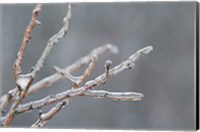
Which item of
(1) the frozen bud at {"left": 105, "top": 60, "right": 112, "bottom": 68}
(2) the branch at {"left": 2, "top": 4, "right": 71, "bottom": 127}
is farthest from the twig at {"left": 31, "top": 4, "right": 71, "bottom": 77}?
(1) the frozen bud at {"left": 105, "top": 60, "right": 112, "bottom": 68}

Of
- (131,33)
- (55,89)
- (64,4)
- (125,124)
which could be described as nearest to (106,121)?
(125,124)

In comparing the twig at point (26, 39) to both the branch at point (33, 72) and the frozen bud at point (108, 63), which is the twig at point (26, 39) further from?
the frozen bud at point (108, 63)

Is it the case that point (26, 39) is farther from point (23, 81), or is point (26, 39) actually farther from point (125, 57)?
point (125, 57)

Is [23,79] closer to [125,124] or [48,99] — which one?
[48,99]

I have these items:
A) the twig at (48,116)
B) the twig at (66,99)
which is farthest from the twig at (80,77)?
the twig at (48,116)

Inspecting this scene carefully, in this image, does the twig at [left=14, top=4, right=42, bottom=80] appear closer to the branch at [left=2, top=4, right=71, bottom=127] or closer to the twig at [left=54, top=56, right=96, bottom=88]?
the branch at [left=2, top=4, right=71, bottom=127]
